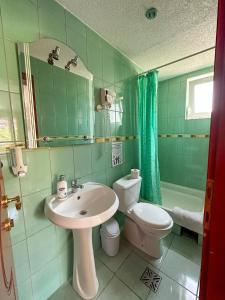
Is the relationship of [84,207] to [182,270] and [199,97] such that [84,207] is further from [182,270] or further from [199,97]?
[199,97]

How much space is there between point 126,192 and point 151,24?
5.25ft

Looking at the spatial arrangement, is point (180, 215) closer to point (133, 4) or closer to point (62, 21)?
point (133, 4)

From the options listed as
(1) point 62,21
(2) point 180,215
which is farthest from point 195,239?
(1) point 62,21

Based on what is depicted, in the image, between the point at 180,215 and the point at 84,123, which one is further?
the point at 180,215

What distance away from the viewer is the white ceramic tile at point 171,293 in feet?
3.76

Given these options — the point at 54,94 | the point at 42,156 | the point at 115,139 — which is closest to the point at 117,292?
the point at 42,156

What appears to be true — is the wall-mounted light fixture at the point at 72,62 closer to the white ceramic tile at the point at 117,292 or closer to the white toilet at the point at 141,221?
the white toilet at the point at 141,221

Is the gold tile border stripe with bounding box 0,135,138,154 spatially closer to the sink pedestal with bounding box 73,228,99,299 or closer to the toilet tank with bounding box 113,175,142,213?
the toilet tank with bounding box 113,175,142,213

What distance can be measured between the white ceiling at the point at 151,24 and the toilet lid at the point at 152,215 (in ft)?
5.79

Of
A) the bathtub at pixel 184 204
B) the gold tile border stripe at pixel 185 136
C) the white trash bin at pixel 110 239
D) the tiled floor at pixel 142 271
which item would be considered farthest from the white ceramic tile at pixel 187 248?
the gold tile border stripe at pixel 185 136

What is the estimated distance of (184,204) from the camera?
225 centimetres

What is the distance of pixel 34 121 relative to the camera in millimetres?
1000

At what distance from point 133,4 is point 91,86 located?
0.67 m

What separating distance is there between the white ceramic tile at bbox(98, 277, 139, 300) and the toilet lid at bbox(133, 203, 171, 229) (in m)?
0.55
